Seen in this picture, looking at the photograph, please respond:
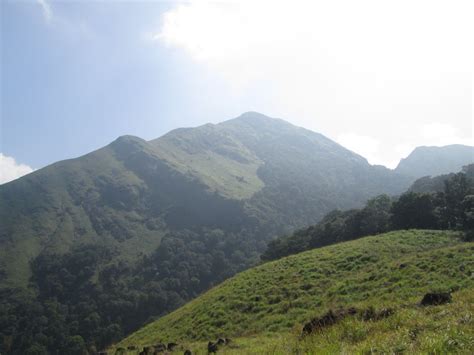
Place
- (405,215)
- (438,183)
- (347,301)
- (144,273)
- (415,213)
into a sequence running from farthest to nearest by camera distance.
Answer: (144,273), (438,183), (405,215), (415,213), (347,301)

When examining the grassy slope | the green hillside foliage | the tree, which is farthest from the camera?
the tree

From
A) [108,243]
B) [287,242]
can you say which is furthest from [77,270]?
[287,242]

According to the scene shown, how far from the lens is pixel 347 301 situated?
2217cm

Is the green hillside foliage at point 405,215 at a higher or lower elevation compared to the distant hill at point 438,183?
higher

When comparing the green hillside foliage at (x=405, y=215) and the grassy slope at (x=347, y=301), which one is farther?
the green hillside foliage at (x=405, y=215)

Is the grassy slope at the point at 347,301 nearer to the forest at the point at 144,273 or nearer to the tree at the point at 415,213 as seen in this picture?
the tree at the point at 415,213

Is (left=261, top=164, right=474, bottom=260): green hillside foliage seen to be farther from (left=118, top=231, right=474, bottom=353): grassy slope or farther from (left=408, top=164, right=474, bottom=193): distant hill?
(left=408, top=164, right=474, bottom=193): distant hill

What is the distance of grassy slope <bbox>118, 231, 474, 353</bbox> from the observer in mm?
8203

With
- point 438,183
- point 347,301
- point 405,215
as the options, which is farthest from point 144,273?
point 347,301

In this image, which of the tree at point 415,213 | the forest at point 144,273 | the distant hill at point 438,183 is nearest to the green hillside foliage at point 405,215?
the tree at point 415,213

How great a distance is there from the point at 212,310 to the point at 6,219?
206m

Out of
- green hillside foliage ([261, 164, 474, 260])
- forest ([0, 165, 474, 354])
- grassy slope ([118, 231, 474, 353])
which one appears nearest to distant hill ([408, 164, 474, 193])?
forest ([0, 165, 474, 354])

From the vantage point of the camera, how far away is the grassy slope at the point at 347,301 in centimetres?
820

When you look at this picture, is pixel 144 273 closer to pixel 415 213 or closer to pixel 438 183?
pixel 415 213
